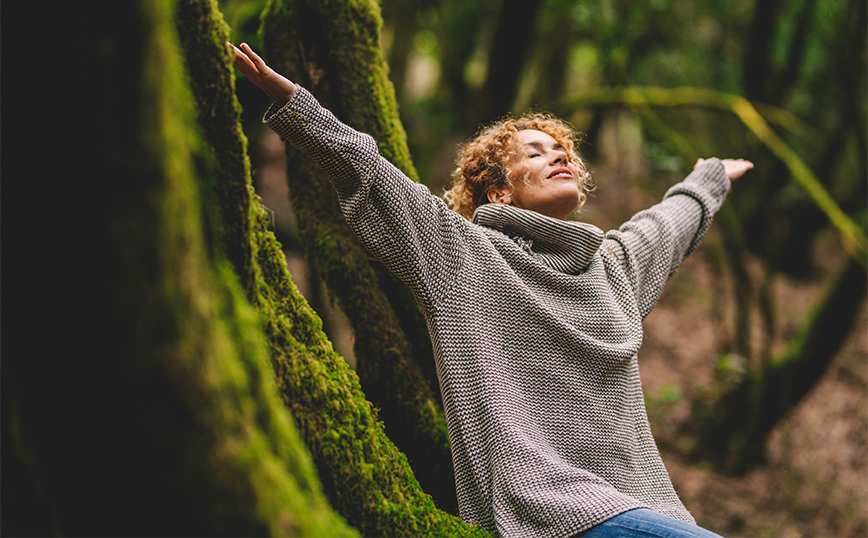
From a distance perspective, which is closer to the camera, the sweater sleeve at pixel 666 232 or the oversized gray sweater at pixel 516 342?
the oversized gray sweater at pixel 516 342

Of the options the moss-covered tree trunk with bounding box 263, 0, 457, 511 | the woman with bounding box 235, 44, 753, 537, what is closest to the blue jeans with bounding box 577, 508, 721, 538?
the woman with bounding box 235, 44, 753, 537

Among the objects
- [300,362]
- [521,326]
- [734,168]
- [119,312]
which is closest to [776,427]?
[734,168]

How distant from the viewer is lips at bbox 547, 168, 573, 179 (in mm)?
2180

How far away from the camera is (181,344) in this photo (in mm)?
812

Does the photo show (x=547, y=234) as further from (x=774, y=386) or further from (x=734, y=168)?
(x=774, y=386)

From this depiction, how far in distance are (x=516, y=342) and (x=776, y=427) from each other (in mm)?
5550

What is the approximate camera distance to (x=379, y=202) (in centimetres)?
172

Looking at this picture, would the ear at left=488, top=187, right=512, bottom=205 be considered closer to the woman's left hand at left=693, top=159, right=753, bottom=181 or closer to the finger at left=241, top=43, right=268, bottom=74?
the finger at left=241, top=43, right=268, bottom=74

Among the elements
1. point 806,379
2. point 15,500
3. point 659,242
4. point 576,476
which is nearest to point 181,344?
point 15,500

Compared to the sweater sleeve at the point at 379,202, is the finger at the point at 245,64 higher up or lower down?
higher up

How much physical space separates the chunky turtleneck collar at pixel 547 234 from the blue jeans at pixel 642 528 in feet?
2.60

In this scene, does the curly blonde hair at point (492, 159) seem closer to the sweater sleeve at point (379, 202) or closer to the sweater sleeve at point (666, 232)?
the sweater sleeve at point (666, 232)

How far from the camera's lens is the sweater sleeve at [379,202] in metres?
1.65

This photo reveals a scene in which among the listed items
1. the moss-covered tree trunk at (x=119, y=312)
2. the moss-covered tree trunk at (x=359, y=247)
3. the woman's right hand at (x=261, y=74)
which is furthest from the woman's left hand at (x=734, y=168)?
the moss-covered tree trunk at (x=119, y=312)
